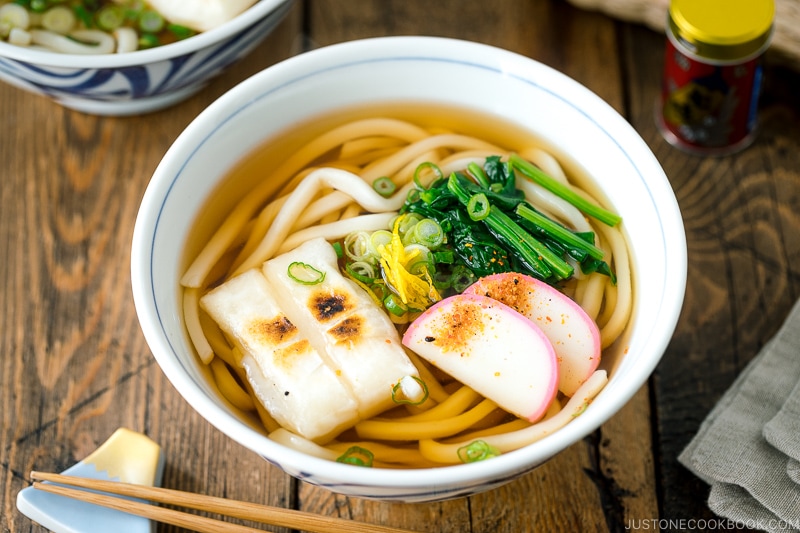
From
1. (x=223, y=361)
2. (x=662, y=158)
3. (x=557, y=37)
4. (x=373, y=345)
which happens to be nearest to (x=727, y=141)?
(x=662, y=158)

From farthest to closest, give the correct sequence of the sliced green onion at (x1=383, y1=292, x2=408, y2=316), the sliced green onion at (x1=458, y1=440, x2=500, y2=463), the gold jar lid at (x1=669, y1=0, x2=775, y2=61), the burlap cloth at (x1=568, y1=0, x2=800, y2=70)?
the burlap cloth at (x1=568, y1=0, x2=800, y2=70) → the gold jar lid at (x1=669, y1=0, x2=775, y2=61) → the sliced green onion at (x1=383, y1=292, x2=408, y2=316) → the sliced green onion at (x1=458, y1=440, x2=500, y2=463)

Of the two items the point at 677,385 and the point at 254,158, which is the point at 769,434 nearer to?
the point at 677,385

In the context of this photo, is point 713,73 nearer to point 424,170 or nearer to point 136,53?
point 424,170

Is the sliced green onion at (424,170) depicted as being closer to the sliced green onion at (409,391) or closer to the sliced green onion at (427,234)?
the sliced green onion at (427,234)

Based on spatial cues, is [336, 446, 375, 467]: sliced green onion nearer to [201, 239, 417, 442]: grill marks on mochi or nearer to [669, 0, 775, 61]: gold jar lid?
[201, 239, 417, 442]: grill marks on mochi

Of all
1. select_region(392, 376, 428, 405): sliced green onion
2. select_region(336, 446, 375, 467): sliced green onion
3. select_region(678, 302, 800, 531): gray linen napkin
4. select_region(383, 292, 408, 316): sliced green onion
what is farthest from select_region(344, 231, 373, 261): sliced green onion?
select_region(678, 302, 800, 531): gray linen napkin

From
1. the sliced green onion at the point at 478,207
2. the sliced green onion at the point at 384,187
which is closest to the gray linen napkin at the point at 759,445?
the sliced green onion at the point at 478,207
